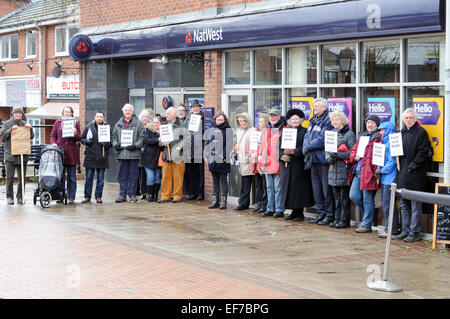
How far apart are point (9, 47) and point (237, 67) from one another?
21.3 metres

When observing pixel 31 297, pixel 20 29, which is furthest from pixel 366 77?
pixel 20 29

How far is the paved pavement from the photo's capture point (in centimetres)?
816

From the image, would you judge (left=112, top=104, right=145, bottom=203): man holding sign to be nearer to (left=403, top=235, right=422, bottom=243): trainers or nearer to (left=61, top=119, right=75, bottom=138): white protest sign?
(left=61, top=119, right=75, bottom=138): white protest sign

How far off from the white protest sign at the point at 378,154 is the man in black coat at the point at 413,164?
304mm

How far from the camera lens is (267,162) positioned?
13.6 metres

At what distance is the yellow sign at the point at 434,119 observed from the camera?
447 inches

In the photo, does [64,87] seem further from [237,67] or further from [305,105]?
[305,105]

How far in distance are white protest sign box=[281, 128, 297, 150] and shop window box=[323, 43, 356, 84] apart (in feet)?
3.84

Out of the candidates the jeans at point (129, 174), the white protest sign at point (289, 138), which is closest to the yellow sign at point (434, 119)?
the white protest sign at point (289, 138)

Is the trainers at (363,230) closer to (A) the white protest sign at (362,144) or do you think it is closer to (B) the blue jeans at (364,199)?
(B) the blue jeans at (364,199)

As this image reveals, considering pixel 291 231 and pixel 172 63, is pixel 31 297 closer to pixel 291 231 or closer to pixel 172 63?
pixel 291 231

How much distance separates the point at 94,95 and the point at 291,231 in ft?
31.0

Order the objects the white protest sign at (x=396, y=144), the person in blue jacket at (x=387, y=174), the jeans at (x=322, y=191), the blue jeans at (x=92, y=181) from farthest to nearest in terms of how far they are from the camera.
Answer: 1. the blue jeans at (x=92, y=181)
2. the jeans at (x=322, y=191)
3. the person in blue jacket at (x=387, y=174)
4. the white protest sign at (x=396, y=144)

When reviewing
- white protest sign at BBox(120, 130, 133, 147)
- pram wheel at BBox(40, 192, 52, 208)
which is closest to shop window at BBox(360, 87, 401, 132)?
white protest sign at BBox(120, 130, 133, 147)
